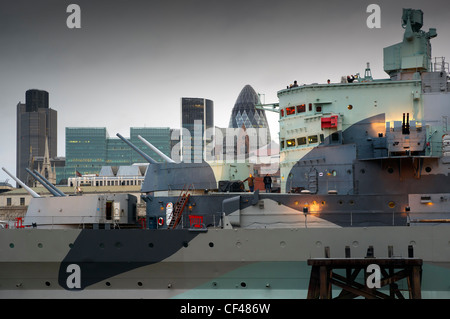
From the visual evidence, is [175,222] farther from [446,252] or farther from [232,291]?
[446,252]

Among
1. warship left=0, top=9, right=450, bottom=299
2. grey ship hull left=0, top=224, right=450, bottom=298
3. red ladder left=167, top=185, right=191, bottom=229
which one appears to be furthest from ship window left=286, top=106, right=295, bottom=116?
grey ship hull left=0, top=224, right=450, bottom=298

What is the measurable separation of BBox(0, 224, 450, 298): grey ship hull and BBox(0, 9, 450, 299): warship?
3cm

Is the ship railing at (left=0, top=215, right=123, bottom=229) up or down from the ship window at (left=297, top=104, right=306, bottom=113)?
down

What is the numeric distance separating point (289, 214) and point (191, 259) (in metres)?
3.90

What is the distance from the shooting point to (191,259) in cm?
2102

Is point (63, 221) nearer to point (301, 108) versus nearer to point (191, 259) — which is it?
point (191, 259)

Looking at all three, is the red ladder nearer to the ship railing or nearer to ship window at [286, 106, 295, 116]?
the ship railing

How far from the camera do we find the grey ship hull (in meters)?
20.5

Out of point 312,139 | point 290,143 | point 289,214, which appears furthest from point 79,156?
point 289,214

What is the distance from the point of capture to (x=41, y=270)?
2161 cm

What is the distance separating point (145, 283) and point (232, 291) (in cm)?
296

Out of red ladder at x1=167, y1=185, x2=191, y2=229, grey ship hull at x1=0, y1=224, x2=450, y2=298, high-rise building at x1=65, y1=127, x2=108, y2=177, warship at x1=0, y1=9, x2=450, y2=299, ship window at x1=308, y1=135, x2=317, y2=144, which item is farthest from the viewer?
high-rise building at x1=65, y1=127, x2=108, y2=177

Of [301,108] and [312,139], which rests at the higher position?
[301,108]
